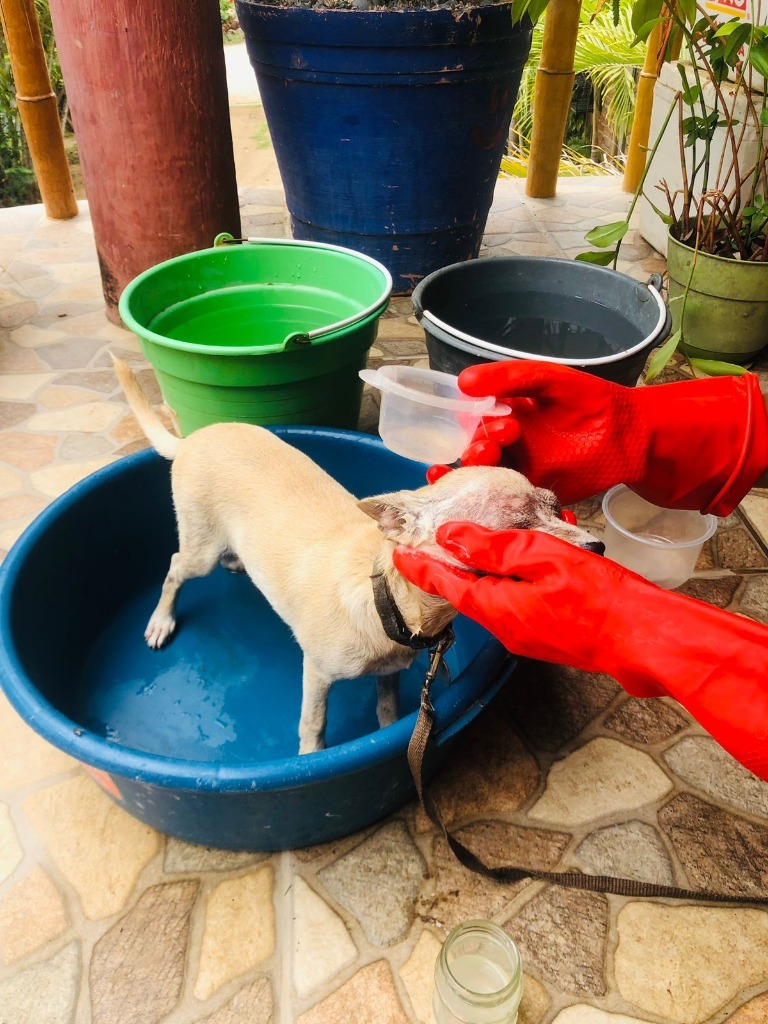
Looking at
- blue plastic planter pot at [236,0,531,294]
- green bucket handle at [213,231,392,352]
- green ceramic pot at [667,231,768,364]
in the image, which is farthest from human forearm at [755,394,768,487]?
blue plastic planter pot at [236,0,531,294]

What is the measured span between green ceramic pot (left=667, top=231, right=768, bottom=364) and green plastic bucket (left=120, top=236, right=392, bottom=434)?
1.52 meters

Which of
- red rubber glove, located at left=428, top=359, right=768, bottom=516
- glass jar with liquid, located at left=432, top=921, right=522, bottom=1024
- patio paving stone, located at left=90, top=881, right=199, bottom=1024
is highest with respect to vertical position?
red rubber glove, located at left=428, top=359, right=768, bottom=516

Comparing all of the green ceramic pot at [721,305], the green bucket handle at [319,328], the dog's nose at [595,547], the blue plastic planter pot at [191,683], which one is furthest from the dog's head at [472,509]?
the green ceramic pot at [721,305]

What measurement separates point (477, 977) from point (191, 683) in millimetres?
1242

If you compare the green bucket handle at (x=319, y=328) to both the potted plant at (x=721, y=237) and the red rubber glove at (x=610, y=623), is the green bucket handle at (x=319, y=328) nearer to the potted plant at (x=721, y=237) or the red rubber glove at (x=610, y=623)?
the potted plant at (x=721, y=237)

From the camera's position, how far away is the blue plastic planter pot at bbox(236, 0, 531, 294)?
3.50 metres

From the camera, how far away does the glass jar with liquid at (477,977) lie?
1465 mm

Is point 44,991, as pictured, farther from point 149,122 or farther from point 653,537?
point 149,122

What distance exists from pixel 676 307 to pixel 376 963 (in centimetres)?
331

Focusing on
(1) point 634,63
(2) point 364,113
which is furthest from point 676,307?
(1) point 634,63

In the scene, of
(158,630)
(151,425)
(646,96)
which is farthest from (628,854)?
(646,96)

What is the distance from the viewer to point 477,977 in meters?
1.57

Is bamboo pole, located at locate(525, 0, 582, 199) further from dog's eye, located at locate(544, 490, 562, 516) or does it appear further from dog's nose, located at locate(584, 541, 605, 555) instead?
dog's nose, located at locate(584, 541, 605, 555)

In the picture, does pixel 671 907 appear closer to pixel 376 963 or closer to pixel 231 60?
pixel 376 963
